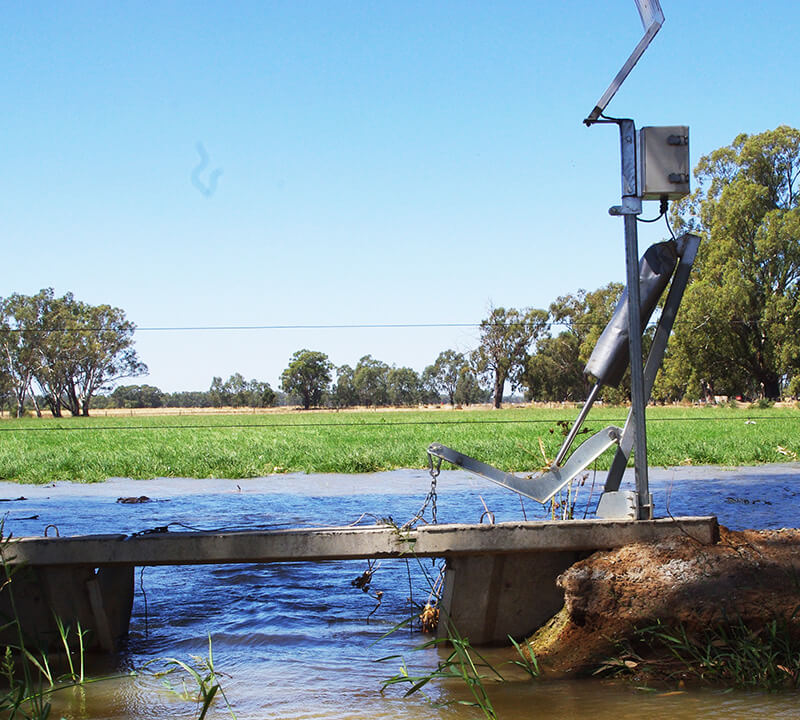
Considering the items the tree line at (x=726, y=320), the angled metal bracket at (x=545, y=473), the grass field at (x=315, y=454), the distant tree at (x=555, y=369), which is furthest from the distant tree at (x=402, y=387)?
the angled metal bracket at (x=545, y=473)

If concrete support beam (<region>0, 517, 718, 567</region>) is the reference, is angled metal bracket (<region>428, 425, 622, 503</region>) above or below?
above

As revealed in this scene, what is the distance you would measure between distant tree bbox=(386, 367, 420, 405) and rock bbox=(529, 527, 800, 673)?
37.3 meters

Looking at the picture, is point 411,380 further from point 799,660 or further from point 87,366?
point 799,660

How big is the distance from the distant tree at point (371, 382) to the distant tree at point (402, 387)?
41 centimetres

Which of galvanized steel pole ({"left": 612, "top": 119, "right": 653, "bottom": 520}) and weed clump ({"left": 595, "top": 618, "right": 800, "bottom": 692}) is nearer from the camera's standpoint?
weed clump ({"left": 595, "top": 618, "right": 800, "bottom": 692})

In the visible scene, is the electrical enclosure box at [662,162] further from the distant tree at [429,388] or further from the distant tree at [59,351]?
the distant tree at [59,351]

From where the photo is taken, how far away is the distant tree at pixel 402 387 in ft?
146

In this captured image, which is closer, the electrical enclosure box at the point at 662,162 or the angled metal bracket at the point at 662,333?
the electrical enclosure box at the point at 662,162

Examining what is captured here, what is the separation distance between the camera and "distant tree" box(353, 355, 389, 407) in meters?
38.7

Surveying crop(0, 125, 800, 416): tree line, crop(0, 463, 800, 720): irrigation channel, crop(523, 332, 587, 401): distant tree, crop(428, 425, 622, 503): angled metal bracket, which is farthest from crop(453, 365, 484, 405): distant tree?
crop(428, 425, 622, 503): angled metal bracket

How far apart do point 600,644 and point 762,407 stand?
41404 millimetres

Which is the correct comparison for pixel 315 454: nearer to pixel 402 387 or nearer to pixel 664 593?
A: pixel 664 593

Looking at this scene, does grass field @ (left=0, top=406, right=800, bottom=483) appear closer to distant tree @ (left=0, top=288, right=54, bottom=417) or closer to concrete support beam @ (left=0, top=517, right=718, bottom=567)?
concrete support beam @ (left=0, top=517, right=718, bottom=567)

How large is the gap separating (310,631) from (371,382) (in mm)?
38447
